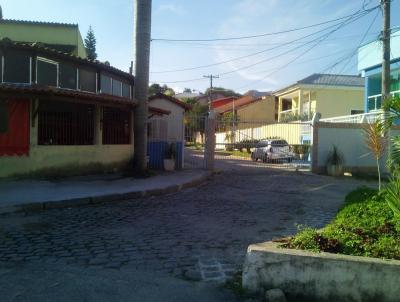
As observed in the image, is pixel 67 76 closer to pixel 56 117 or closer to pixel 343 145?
pixel 56 117

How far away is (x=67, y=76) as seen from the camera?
50.6 feet

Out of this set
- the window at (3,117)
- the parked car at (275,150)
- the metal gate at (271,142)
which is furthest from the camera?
the parked car at (275,150)

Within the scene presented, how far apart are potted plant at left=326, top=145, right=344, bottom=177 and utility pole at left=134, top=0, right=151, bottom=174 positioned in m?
7.87

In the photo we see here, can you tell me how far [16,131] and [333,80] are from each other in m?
28.0

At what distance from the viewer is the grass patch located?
4516 mm

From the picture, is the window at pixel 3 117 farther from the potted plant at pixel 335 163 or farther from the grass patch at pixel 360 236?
the potted plant at pixel 335 163

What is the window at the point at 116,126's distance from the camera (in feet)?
51.0

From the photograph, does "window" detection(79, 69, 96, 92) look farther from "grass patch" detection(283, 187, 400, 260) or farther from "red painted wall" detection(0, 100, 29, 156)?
"grass patch" detection(283, 187, 400, 260)

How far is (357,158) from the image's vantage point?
18609 mm

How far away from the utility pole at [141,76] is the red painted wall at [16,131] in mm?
3794

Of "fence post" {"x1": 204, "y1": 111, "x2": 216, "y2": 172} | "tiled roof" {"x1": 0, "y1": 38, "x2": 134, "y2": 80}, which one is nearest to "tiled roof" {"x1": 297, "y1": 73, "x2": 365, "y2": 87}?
"fence post" {"x1": 204, "y1": 111, "x2": 216, "y2": 172}

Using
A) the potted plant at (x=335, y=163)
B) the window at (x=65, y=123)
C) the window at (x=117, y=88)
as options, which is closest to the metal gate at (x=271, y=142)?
the potted plant at (x=335, y=163)

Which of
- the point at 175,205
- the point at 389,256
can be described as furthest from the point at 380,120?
the point at 175,205

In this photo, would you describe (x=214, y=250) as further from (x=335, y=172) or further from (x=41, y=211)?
(x=335, y=172)
